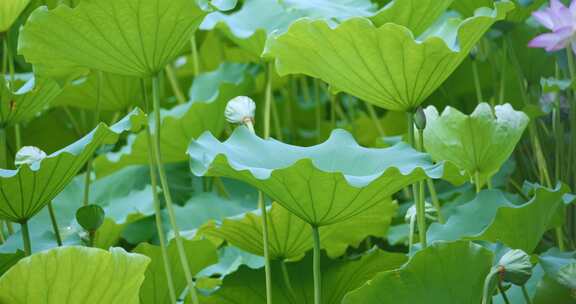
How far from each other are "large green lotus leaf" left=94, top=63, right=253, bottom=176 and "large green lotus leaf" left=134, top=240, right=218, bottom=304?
1.04 feet

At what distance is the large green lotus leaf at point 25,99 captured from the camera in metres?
1.10

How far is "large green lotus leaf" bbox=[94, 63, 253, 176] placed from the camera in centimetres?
140

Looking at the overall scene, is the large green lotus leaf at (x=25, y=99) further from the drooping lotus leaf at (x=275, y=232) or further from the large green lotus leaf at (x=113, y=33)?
the drooping lotus leaf at (x=275, y=232)

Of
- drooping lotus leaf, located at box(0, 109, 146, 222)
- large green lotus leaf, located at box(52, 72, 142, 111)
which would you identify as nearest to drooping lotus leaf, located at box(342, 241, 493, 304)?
drooping lotus leaf, located at box(0, 109, 146, 222)

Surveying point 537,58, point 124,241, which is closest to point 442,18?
point 537,58

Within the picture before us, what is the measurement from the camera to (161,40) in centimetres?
98

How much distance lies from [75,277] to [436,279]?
33 cm

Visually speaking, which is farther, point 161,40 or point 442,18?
point 442,18

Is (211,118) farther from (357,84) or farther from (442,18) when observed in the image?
(357,84)

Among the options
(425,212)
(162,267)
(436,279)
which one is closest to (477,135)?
(425,212)

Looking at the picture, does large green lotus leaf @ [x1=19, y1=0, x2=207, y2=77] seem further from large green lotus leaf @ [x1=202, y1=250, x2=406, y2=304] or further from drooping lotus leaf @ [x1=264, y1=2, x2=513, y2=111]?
large green lotus leaf @ [x1=202, y1=250, x2=406, y2=304]

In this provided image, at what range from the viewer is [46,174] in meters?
0.95

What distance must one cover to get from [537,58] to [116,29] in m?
0.76

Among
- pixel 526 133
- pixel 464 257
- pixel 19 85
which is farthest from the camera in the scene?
pixel 526 133
